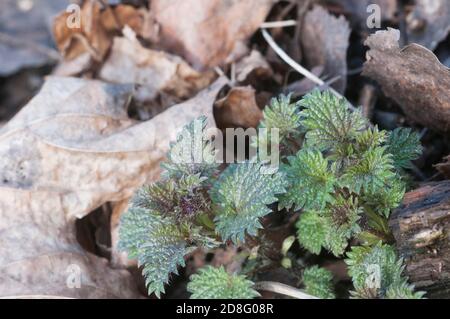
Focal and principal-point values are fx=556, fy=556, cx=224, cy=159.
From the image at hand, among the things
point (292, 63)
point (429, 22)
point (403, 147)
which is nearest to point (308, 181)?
point (403, 147)

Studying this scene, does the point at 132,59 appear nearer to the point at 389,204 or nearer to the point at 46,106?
the point at 46,106

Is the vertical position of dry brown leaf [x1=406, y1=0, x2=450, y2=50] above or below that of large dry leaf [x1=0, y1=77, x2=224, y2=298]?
above

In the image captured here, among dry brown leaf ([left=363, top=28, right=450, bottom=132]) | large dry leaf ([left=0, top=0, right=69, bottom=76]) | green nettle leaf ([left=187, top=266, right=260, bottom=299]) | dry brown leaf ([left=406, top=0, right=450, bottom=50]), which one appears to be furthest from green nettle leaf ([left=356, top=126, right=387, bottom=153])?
large dry leaf ([left=0, top=0, right=69, bottom=76])

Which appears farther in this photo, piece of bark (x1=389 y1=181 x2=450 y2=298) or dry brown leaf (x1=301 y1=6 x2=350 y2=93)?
dry brown leaf (x1=301 y1=6 x2=350 y2=93)

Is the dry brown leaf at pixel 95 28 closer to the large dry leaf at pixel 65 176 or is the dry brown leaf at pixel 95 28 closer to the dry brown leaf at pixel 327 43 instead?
the large dry leaf at pixel 65 176

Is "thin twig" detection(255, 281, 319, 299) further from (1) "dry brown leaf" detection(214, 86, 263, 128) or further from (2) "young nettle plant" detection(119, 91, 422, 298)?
(1) "dry brown leaf" detection(214, 86, 263, 128)

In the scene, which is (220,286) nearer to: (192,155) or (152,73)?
(192,155)

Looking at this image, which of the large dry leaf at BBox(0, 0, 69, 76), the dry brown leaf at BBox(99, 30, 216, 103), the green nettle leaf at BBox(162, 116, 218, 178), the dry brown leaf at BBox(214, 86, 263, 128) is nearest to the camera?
the green nettle leaf at BBox(162, 116, 218, 178)
